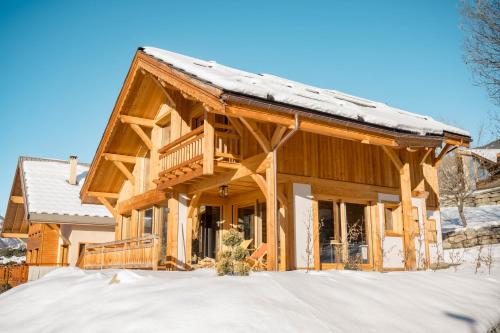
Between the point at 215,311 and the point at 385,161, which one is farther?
the point at 385,161

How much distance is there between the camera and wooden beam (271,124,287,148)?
30.8 ft

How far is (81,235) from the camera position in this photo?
20.1m

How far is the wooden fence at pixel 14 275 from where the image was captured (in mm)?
16609

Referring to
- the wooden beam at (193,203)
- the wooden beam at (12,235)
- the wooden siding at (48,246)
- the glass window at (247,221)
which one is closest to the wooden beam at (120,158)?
the wooden beam at (193,203)

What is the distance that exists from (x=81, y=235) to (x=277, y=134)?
13514 millimetres

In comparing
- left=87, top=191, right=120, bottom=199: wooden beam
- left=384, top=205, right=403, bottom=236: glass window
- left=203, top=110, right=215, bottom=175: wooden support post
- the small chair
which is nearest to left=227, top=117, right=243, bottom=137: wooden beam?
left=203, top=110, right=215, bottom=175: wooden support post

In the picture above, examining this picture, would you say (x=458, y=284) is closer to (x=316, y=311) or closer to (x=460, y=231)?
(x=316, y=311)

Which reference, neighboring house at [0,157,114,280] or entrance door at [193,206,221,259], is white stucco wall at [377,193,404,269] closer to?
entrance door at [193,206,221,259]

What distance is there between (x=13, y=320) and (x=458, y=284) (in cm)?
651

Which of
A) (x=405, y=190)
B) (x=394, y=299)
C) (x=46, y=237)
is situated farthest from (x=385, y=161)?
(x=46, y=237)

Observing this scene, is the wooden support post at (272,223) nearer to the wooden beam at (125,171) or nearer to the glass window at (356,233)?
the glass window at (356,233)

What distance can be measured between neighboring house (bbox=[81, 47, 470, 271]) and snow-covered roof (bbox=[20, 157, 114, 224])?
14.1ft

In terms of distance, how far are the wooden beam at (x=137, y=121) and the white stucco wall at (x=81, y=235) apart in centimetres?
773

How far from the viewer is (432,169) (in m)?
14.7
